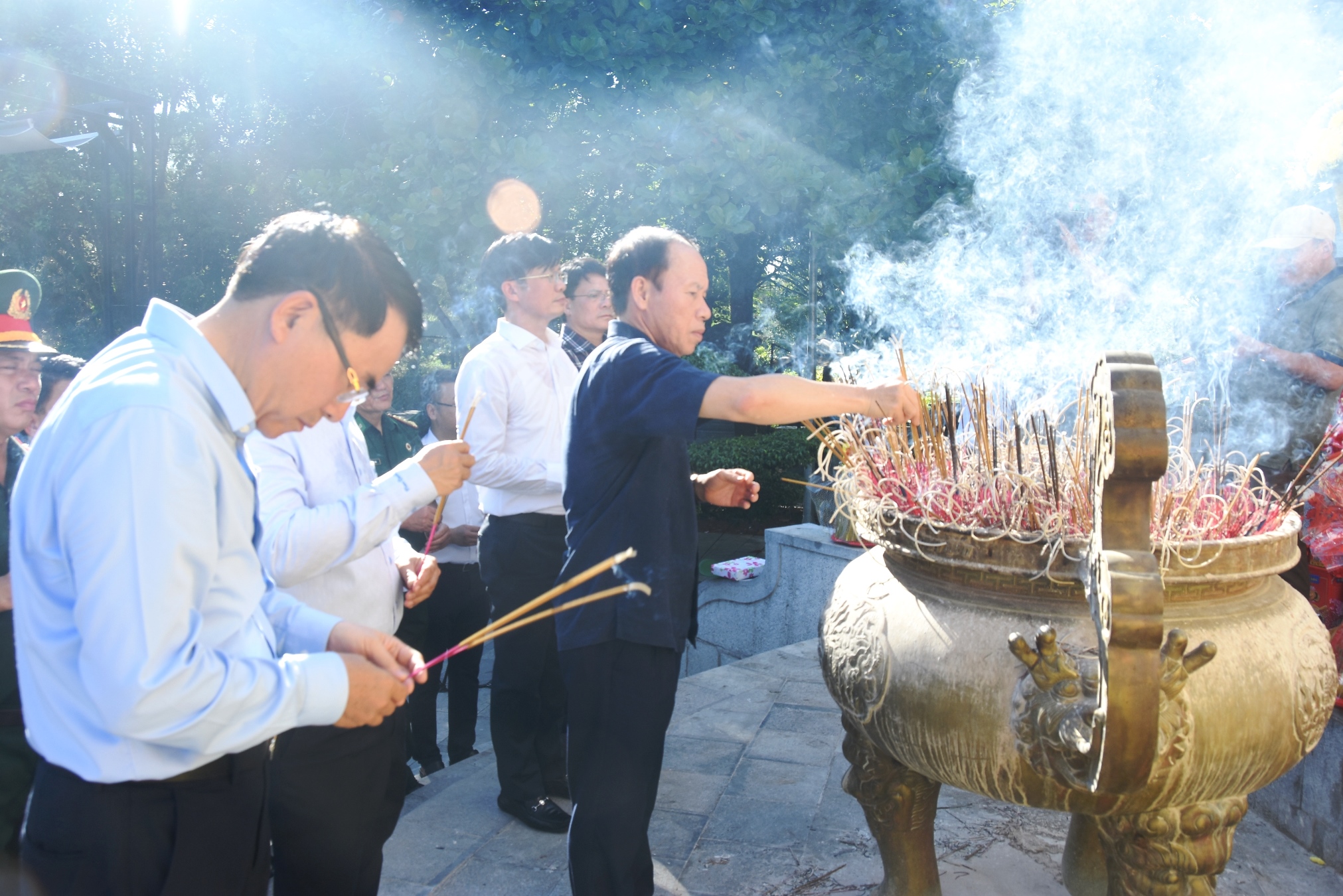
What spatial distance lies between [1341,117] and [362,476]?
385 centimetres

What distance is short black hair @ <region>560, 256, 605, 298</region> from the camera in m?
4.18

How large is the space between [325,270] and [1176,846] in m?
Result: 2.14

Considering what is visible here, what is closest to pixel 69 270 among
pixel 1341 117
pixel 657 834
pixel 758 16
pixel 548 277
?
pixel 758 16

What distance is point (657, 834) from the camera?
329 cm

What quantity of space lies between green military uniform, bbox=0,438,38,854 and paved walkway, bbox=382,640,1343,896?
1088mm

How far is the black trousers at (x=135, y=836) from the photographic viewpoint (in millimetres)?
1407

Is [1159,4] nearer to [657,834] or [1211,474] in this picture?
[1211,474]

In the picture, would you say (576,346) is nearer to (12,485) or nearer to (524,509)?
(524,509)

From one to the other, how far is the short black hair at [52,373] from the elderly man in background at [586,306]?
192 cm

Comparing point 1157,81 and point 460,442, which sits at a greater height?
point 1157,81

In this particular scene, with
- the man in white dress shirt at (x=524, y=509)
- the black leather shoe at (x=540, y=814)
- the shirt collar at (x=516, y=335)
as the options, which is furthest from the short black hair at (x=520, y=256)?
the black leather shoe at (x=540, y=814)

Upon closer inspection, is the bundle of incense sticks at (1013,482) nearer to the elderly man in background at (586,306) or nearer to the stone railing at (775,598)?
the elderly man in background at (586,306)

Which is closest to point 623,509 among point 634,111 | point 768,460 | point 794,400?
point 794,400

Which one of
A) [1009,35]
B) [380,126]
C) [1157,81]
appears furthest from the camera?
[380,126]
